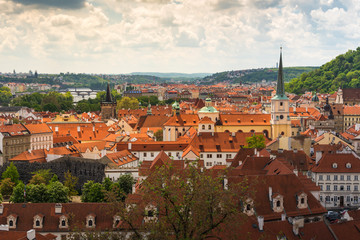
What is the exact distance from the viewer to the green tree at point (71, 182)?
6583cm

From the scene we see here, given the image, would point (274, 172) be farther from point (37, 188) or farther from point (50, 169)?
point (50, 169)

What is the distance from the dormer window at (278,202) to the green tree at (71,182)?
31060 millimetres

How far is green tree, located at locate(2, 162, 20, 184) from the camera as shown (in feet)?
229

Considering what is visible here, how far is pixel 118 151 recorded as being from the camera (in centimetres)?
7850

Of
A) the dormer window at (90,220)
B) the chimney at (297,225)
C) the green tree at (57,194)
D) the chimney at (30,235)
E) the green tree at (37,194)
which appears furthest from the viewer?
the green tree at (37,194)

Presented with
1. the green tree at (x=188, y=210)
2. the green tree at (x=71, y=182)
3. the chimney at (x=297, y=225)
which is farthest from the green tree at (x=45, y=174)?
the green tree at (x=188, y=210)

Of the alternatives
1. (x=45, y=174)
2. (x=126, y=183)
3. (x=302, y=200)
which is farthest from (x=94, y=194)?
(x=302, y=200)

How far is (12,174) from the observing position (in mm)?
70312

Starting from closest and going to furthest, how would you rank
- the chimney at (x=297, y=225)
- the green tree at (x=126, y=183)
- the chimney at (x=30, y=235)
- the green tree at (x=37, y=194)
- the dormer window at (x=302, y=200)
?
1. the chimney at (x=30, y=235)
2. the chimney at (x=297, y=225)
3. the dormer window at (x=302, y=200)
4. the green tree at (x=37, y=194)
5. the green tree at (x=126, y=183)

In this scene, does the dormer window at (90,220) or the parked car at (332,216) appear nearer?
the dormer window at (90,220)

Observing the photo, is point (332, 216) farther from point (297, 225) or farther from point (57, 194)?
point (57, 194)

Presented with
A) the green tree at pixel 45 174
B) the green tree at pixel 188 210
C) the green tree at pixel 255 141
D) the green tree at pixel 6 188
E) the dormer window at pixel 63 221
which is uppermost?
the green tree at pixel 188 210

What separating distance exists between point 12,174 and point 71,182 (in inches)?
353

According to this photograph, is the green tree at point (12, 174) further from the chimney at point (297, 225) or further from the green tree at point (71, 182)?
the chimney at point (297, 225)
